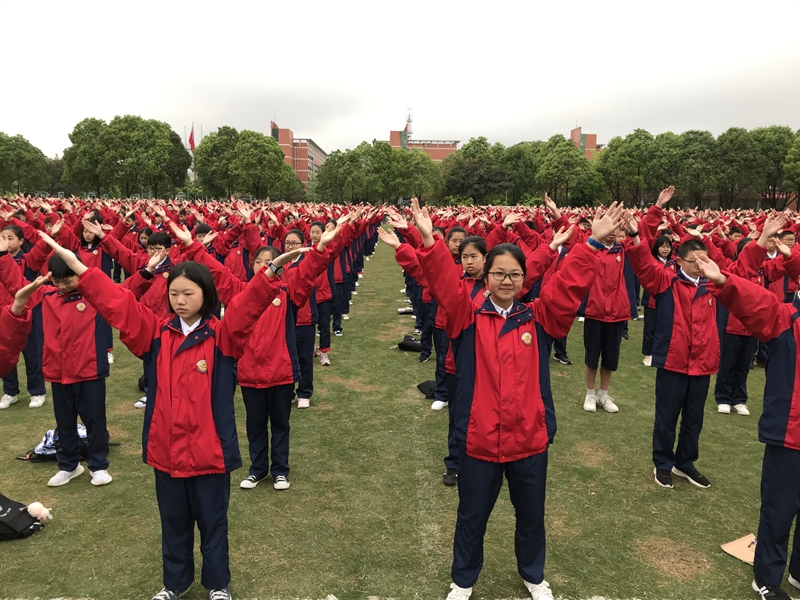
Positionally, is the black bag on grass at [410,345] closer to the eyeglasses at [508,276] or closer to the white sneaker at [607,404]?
the white sneaker at [607,404]

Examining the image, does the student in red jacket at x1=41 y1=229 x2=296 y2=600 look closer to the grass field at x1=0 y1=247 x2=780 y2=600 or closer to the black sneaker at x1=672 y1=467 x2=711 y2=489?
the grass field at x1=0 y1=247 x2=780 y2=600

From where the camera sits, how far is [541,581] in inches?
125

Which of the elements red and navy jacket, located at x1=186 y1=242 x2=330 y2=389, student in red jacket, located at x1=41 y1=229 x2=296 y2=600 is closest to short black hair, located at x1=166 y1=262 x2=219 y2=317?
student in red jacket, located at x1=41 y1=229 x2=296 y2=600

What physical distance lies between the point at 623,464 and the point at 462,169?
59.6 metres

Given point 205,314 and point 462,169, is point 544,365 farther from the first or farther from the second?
point 462,169

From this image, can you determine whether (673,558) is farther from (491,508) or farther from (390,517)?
(390,517)

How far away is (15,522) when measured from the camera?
12.3 ft

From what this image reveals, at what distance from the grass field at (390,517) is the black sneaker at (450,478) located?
0.30 ft

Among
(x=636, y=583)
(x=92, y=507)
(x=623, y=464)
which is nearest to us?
(x=636, y=583)

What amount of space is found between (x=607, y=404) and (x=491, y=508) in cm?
404

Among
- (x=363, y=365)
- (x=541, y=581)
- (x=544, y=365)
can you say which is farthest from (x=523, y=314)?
(x=363, y=365)

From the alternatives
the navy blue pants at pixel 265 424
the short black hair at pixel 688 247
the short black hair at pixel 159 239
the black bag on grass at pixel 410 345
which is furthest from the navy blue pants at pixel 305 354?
the short black hair at pixel 688 247

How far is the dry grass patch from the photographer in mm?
3506

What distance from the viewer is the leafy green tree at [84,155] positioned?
164ft
